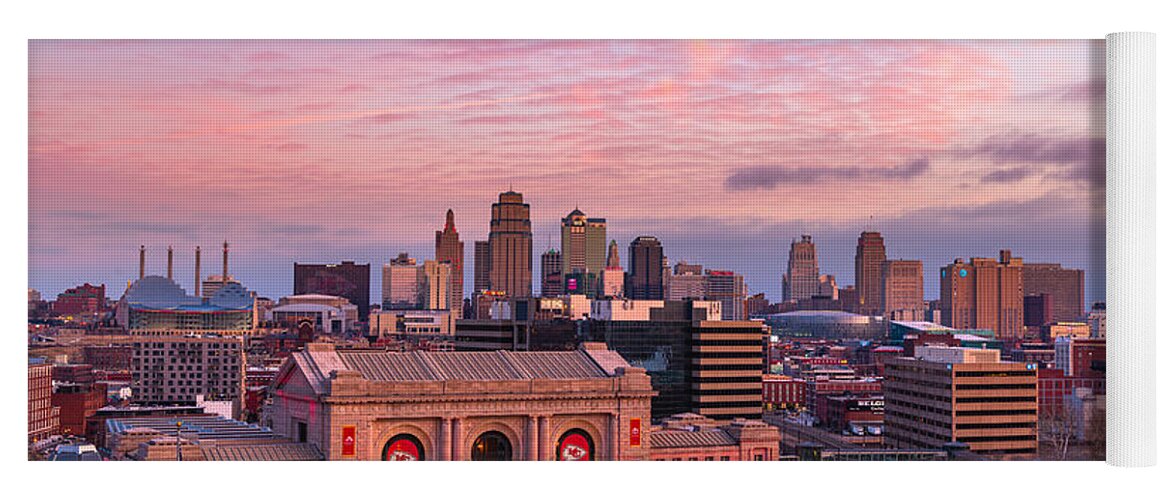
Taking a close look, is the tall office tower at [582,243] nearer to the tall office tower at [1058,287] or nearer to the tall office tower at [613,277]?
the tall office tower at [613,277]

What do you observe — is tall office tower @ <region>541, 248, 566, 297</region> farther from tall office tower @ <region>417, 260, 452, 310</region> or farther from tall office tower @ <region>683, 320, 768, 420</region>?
tall office tower @ <region>683, 320, 768, 420</region>

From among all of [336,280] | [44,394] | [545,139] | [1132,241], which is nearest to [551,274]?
[336,280]

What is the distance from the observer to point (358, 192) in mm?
22172

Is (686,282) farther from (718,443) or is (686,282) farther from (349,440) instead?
(349,440)

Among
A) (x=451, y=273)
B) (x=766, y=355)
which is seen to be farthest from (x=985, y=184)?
(x=766, y=355)

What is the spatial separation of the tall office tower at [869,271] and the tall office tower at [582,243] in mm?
5219

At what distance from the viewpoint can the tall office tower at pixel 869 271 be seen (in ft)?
99.9

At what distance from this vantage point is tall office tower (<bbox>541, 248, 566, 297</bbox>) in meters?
36.4

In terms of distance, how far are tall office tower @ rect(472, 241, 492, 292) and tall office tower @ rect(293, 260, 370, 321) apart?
246cm

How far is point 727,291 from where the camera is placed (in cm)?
4147

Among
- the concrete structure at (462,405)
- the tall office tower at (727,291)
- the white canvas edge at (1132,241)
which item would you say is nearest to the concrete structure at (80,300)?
the concrete structure at (462,405)

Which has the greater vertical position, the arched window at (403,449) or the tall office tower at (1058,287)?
the tall office tower at (1058,287)

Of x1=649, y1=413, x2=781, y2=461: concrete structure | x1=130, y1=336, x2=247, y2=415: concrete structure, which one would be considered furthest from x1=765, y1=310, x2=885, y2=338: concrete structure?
x1=649, y1=413, x2=781, y2=461: concrete structure

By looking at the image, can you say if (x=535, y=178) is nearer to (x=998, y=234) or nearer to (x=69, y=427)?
(x=998, y=234)
